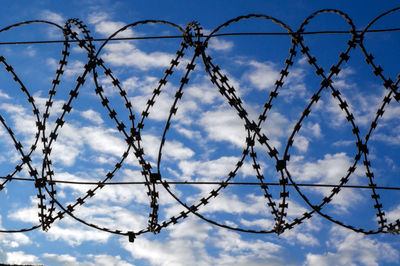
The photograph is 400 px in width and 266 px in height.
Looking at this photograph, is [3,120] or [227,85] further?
[3,120]

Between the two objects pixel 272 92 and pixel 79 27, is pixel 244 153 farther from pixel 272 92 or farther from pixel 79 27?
pixel 79 27

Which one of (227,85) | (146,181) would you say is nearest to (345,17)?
(227,85)

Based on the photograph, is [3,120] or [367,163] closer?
[367,163]

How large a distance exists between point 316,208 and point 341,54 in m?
2.06

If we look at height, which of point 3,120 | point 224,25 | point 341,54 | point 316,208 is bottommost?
point 316,208

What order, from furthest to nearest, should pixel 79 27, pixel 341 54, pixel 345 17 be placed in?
pixel 79 27 < pixel 345 17 < pixel 341 54

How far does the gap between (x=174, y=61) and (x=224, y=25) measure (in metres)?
0.86

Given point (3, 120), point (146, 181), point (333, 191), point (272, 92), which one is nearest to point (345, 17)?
point (272, 92)

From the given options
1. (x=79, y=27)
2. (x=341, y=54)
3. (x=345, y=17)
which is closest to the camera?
(x=341, y=54)

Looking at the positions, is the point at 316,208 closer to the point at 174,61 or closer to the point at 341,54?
the point at 341,54

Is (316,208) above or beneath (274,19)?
beneath

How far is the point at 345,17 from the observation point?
677 cm

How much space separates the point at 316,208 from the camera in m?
6.61

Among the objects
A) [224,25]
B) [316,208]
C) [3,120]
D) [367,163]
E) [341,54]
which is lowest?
[316,208]
